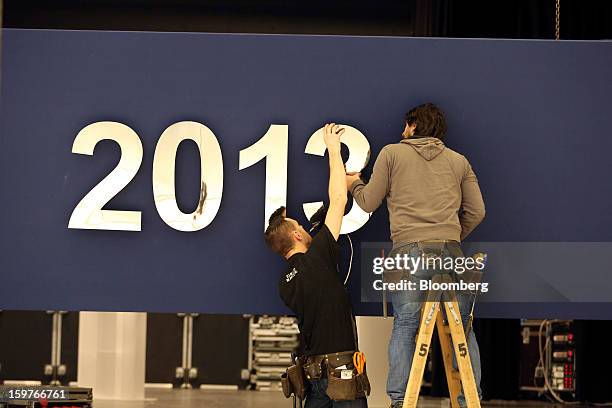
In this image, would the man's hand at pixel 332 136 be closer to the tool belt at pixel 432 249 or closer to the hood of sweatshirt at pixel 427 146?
the hood of sweatshirt at pixel 427 146

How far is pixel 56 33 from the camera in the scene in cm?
513

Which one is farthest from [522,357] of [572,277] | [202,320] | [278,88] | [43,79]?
[43,79]

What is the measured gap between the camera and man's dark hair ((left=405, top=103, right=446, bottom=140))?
4586 mm

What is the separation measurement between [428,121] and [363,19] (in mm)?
5562

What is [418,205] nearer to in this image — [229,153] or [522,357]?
[229,153]

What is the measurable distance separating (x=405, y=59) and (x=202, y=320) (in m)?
5.45

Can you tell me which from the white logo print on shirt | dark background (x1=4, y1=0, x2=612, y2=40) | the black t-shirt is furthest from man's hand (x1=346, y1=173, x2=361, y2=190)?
dark background (x1=4, y1=0, x2=612, y2=40)

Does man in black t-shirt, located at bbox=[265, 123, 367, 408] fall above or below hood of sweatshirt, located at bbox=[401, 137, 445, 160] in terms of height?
below

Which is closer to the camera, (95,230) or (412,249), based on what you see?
(412,249)

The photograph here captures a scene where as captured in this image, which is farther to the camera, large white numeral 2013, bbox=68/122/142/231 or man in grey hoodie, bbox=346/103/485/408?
large white numeral 2013, bbox=68/122/142/231

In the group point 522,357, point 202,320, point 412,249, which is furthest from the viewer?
point 202,320

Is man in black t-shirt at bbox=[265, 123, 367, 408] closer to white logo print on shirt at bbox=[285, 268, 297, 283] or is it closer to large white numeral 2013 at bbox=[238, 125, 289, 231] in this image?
white logo print on shirt at bbox=[285, 268, 297, 283]

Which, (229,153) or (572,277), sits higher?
(229,153)

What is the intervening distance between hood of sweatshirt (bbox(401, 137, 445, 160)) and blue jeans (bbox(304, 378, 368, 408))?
103 centimetres
